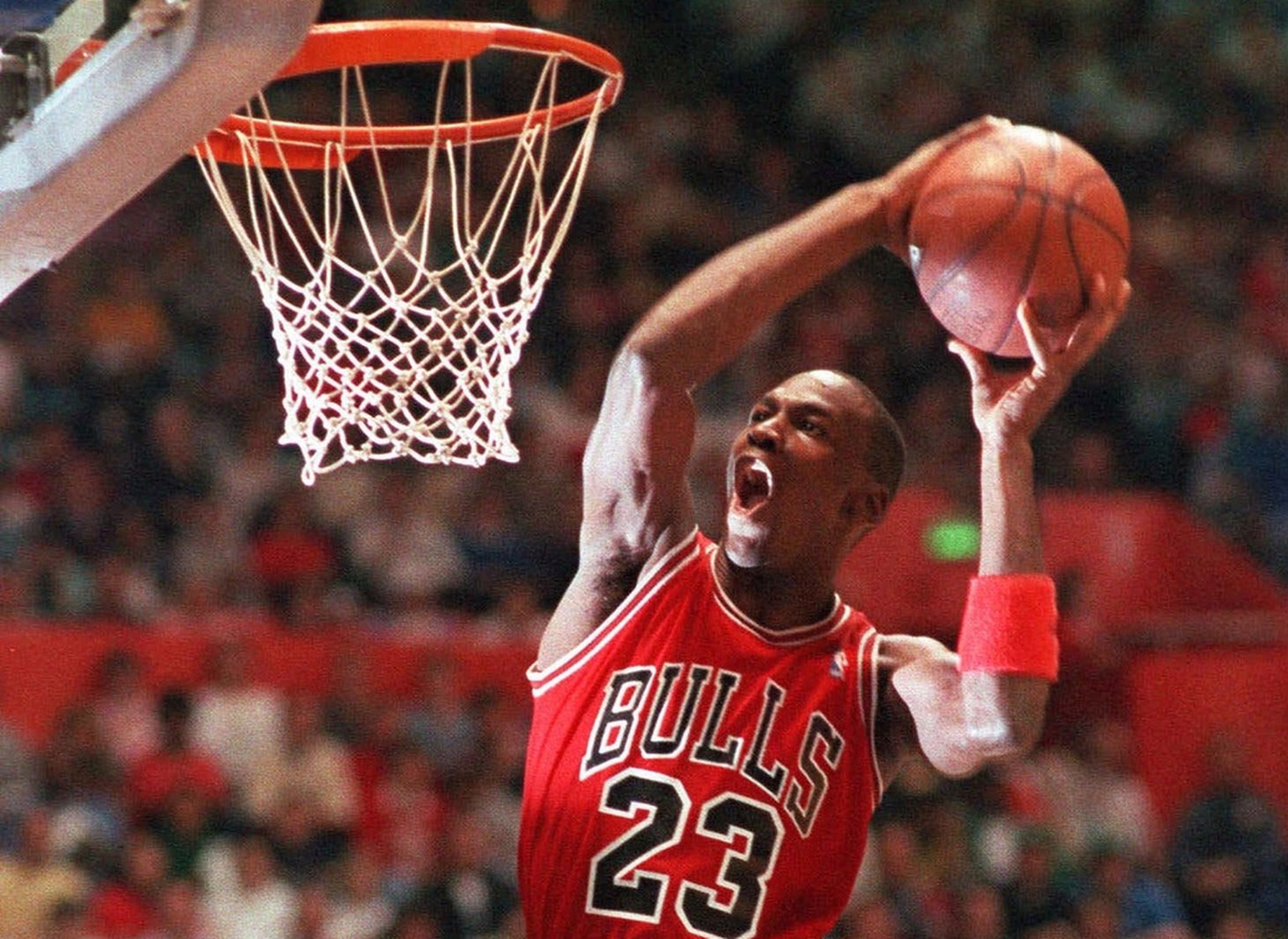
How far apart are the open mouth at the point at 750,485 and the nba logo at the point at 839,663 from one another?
31cm

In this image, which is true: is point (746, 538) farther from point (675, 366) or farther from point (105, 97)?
point (105, 97)

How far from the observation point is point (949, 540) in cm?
970

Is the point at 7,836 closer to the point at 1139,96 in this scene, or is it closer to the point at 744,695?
the point at 744,695

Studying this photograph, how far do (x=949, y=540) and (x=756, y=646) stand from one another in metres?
6.08

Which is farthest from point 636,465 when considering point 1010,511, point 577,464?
point 577,464

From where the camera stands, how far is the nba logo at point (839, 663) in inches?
147

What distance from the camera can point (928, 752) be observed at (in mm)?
3602

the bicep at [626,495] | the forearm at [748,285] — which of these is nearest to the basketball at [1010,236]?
the forearm at [748,285]

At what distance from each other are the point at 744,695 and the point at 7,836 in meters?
4.34

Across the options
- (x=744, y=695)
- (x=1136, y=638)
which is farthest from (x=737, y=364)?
(x=744, y=695)

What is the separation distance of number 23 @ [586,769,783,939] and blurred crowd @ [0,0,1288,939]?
3919mm

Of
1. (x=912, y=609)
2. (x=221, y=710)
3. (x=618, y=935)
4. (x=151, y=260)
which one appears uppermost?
(x=618, y=935)

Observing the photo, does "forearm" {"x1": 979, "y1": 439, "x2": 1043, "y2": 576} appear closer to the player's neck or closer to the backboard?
the player's neck

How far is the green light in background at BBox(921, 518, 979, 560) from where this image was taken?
31.8 ft
